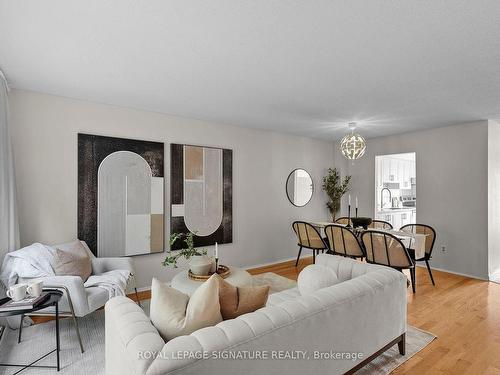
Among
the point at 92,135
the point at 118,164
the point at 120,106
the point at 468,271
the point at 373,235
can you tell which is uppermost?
the point at 120,106

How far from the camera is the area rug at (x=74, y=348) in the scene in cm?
215

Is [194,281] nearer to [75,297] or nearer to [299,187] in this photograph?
[75,297]

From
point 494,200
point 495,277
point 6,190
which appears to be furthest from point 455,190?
point 6,190

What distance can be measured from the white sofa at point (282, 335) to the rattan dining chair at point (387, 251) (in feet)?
4.58

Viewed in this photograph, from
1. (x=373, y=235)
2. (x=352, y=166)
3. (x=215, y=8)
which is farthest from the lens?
(x=352, y=166)

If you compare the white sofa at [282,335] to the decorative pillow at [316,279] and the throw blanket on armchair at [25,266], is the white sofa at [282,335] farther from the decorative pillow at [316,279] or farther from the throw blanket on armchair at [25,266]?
the throw blanket on armchair at [25,266]

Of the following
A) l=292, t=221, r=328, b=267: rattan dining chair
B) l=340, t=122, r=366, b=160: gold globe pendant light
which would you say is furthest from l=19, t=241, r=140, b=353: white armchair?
l=340, t=122, r=366, b=160: gold globe pendant light

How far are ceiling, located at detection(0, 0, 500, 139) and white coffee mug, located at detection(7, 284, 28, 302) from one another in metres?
1.85

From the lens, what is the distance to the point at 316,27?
1919mm

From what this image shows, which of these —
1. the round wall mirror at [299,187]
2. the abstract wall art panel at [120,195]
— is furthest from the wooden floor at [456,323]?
the abstract wall art panel at [120,195]

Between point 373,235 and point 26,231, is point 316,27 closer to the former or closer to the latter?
point 373,235

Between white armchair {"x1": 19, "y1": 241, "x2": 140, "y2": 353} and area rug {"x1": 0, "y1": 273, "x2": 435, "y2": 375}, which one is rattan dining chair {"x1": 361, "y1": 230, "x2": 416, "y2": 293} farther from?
white armchair {"x1": 19, "y1": 241, "x2": 140, "y2": 353}

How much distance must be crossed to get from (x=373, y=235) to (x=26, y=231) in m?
4.14

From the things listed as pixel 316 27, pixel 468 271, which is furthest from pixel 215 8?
pixel 468 271
